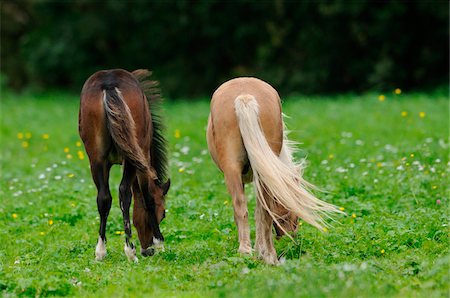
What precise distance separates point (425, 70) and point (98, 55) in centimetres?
1421

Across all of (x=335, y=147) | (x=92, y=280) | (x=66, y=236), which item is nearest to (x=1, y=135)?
(x=335, y=147)

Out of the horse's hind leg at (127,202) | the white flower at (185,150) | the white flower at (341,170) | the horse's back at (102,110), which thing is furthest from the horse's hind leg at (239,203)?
the white flower at (185,150)

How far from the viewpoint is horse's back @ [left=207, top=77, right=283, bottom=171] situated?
23.1 feet

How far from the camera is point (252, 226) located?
8.93 m

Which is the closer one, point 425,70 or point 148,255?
point 148,255

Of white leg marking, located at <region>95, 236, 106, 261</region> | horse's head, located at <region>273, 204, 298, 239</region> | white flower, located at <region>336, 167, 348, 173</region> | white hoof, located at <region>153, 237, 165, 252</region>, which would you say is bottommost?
white flower, located at <region>336, 167, 348, 173</region>

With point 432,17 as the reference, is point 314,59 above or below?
below

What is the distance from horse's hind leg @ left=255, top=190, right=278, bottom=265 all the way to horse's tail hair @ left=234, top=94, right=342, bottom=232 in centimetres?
5

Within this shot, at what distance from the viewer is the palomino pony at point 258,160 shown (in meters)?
6.83

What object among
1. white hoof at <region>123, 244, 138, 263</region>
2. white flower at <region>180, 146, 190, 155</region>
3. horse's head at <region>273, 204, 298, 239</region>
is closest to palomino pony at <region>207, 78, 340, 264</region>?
horse's head at <region>273, 204, 298, 239</region>

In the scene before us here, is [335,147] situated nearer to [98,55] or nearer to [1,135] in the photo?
[1,135]

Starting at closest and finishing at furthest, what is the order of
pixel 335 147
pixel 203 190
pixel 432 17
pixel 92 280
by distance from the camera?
pixel 92 280 < pixel 203 190 < pixel 335 147 < pixel 432 17

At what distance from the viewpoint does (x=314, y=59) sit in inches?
1106

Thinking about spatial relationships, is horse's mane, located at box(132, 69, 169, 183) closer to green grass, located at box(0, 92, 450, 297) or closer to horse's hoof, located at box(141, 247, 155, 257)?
green grass, located at box(0, 92, 450, 297)
